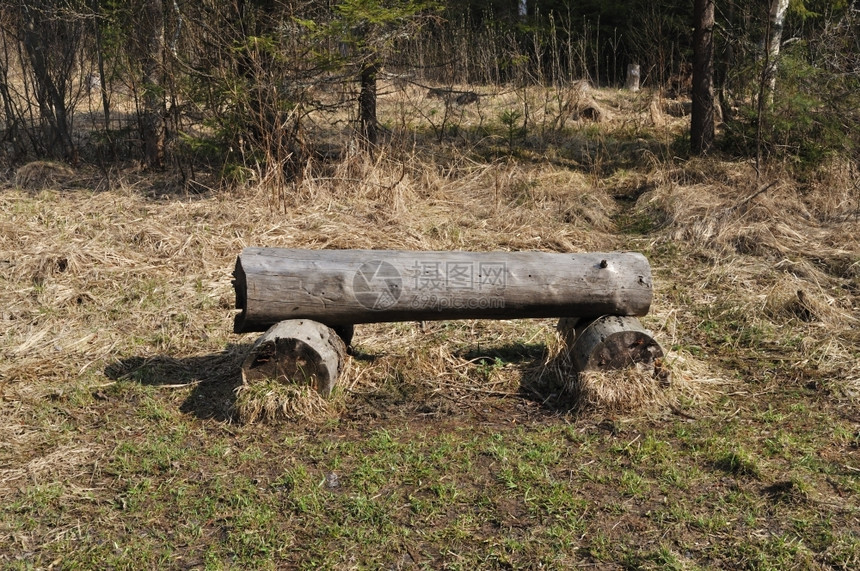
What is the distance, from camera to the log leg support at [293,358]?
4.88 m

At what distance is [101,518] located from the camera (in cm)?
398

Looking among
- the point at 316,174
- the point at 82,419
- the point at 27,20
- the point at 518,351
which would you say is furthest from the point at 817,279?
the point at 27,20

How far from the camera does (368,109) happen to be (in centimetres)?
964

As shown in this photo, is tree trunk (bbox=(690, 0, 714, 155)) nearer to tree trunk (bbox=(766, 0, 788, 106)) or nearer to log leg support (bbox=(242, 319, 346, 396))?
tree trunk (bbox=(766, 0, 788, 106))

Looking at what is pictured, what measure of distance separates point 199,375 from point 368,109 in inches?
194

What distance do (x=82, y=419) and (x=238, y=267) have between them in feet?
4.25

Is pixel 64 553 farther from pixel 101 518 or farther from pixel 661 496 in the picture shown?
pixel 661 496

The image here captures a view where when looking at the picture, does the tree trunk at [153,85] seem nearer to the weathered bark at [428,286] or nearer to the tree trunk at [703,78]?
the weathered bark at [428,286]

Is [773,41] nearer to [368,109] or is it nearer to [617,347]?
[368,109]

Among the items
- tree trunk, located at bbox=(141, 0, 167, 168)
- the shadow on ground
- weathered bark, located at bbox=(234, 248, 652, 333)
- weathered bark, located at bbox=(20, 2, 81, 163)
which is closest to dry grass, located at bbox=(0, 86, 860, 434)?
the shadow on ground

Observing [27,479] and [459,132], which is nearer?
[27,479]

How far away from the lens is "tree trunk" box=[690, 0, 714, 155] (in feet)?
33.7

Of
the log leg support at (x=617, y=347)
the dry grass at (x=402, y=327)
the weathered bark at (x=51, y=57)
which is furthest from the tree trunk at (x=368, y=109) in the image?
the log leg support at (x=617, y=347)

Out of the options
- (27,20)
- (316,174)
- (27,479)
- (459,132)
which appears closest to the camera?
(27,479)
